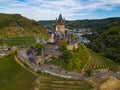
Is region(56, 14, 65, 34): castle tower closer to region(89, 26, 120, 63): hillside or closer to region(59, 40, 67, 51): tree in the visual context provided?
region(59, 40, 67, 51): tree

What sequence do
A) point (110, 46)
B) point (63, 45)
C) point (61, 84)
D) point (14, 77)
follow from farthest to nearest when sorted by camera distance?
point (110, 46) → point (63, 45) → point (14, 77) → point (61, 84)

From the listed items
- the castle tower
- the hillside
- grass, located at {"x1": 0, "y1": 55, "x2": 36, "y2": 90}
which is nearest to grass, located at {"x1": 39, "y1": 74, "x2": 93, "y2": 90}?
grass, located at {"x1": 0, "y1": 55, "x2": 36, "y2": 90}

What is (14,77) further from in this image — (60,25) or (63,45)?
(60,25)

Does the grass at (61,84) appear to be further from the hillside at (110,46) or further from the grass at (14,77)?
the hillside at (110,46)

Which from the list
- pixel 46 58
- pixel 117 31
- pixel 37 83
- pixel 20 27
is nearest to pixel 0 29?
pixel 20 27

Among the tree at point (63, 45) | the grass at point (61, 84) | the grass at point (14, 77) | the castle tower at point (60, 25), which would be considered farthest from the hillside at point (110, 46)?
the grass at point (14, 77)

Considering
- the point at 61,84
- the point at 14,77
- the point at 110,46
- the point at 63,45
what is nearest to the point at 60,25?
the point at 63,45

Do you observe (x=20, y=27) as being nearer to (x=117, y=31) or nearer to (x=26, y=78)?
(x=117, y=31)
